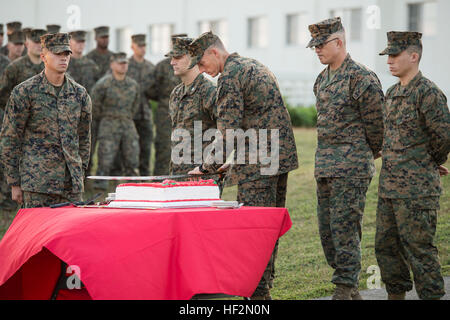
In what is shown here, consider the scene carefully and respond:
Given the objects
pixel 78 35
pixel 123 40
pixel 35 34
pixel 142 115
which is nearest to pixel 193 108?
pixel 35 34

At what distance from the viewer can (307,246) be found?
32.8ft

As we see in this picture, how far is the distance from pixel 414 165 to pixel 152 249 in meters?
2.58

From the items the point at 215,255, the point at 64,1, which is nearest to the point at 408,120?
the point at 215,255

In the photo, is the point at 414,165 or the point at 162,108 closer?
the point at 414,165

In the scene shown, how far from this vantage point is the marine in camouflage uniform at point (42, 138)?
6.79 metres

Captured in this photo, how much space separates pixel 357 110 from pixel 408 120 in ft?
1.43

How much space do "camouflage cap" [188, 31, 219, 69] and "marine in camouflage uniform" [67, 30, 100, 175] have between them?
7.33 meters

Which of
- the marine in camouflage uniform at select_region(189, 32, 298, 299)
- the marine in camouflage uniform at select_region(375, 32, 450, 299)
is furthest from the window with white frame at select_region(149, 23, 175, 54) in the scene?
the marine in camouflage uniform at select_region(375, 32, 450, 299)

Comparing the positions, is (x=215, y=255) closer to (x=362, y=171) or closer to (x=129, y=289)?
Result: (x=129, y=289)

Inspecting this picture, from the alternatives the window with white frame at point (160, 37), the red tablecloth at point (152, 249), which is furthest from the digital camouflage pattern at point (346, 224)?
the window with white frame at point (160, 37)

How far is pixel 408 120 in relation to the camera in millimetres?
6355

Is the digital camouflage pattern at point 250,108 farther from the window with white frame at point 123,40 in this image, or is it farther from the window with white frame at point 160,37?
the window with white frame at point 123,40

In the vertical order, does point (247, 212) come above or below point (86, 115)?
below

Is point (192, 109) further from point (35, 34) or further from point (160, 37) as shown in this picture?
point (160, 37)
